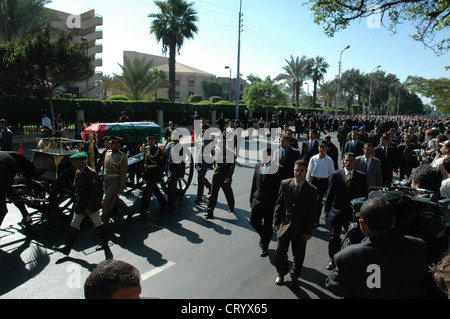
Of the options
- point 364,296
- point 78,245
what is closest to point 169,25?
point 78,245

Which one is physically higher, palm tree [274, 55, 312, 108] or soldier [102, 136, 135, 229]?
palm tree [274, 55, 312, 108]

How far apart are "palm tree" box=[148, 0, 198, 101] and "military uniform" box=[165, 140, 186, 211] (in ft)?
82.6

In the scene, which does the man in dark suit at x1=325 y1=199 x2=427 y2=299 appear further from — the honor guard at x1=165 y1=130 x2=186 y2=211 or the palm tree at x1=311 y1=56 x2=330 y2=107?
the palm tree at x1=311 y1=56 x2=330 y2=107

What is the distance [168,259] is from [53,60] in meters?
16.9

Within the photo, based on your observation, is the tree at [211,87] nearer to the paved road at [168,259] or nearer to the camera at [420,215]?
the paved road at [168,259]

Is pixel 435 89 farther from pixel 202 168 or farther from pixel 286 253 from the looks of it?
pixel 286 253

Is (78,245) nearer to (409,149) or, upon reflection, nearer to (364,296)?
(364,296)

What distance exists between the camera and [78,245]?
541 cm

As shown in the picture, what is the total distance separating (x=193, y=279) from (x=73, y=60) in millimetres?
17903

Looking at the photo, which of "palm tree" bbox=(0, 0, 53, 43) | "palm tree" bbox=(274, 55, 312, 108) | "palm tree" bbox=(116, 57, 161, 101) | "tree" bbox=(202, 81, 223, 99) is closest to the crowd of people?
"palm tree" bbox=(0, 0, 53, 43)

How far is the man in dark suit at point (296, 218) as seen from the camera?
4.14 meters

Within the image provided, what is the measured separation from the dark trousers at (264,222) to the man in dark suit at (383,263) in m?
2.65

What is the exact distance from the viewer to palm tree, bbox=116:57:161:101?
33.7 metres

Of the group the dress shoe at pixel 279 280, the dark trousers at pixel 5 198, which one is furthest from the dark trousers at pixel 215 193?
the dark trousers at pixel 5 198
